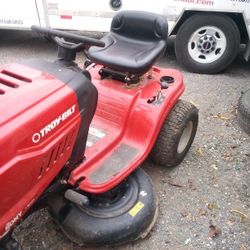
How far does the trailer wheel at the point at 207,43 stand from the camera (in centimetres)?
426

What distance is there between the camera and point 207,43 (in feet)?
14.5

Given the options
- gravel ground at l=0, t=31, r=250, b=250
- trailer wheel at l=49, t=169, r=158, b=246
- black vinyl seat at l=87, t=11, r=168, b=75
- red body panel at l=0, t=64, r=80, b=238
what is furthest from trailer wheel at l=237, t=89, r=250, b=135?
red body panel at l=0, t=64, r=80, b=238

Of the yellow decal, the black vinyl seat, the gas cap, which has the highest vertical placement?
the black vinyl seat

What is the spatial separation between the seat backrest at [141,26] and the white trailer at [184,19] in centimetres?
137

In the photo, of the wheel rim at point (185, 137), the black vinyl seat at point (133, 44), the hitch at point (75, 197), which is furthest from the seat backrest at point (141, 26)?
the hitch at point (75, 197)

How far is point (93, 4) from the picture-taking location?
4398 mm

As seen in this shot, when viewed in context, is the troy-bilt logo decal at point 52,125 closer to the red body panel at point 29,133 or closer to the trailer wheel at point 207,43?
the red body panel at point 29,133

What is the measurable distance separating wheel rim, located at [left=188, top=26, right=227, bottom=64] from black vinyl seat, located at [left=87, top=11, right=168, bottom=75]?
1.61m

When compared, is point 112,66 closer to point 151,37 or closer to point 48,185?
point 151,37

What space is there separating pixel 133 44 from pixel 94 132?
893 millimetres

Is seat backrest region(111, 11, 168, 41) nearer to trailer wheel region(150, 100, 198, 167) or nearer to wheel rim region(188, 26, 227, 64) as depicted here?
trailer wheel region(150, 100, 198, 167)

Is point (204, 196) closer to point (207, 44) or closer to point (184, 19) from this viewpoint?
point (207, 44)

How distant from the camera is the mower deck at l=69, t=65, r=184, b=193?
7.43 ft

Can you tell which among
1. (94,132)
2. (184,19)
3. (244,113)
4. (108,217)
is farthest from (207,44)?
(108,217)
